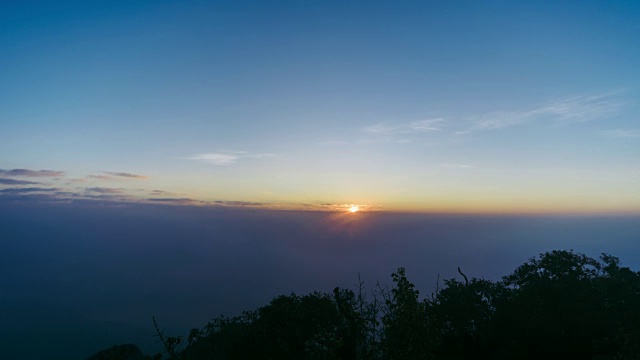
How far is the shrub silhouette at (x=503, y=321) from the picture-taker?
26.9m

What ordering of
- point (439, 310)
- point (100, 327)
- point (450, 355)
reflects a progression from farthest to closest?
point (100, 327) → point (439, 310) → point (450, 355)

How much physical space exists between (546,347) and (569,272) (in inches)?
432

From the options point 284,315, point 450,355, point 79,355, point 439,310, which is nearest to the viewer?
point 450,355

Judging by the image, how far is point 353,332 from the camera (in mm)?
14281

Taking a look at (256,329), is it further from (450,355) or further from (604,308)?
(604,308)

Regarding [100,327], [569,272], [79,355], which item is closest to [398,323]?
[569,272]

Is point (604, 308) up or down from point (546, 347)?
up

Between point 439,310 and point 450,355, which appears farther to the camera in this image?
point 439,310

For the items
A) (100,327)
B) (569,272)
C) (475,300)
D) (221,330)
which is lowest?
(100,327)

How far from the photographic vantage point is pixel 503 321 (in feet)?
103

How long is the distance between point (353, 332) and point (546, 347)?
22395 mm

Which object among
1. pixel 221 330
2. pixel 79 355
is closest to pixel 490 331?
pixel 221 330

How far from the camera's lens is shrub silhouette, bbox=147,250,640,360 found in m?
26.9

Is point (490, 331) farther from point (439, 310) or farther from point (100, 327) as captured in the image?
point (100, 327)
